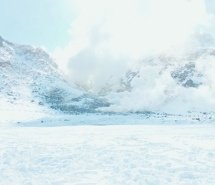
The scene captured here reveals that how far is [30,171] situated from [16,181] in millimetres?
1953

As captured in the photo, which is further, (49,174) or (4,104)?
(4,104)

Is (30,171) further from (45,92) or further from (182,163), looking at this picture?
(45,92)

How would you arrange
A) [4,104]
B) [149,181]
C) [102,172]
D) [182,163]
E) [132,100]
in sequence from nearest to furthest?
[149,181], [102,172], [182,163], [4,104], [132,100]

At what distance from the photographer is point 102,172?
58.0 feet

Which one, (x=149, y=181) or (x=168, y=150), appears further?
(x=168, y=150)

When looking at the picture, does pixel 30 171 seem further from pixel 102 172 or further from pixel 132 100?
pixel 132 100

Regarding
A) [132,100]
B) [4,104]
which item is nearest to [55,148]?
[4,104]

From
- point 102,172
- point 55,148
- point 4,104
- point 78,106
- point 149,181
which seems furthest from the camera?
point 78,106

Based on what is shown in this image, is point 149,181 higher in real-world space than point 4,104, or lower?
lower

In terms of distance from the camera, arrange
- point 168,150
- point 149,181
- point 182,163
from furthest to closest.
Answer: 1. point 168,150
2. point 182,163
3. point 149,181

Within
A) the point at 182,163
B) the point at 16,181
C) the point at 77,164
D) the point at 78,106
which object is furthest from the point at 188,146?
the point at 78,106

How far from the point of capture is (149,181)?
15867 mm

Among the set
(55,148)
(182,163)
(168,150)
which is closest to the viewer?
(182,163)

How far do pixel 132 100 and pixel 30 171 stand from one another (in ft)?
580
